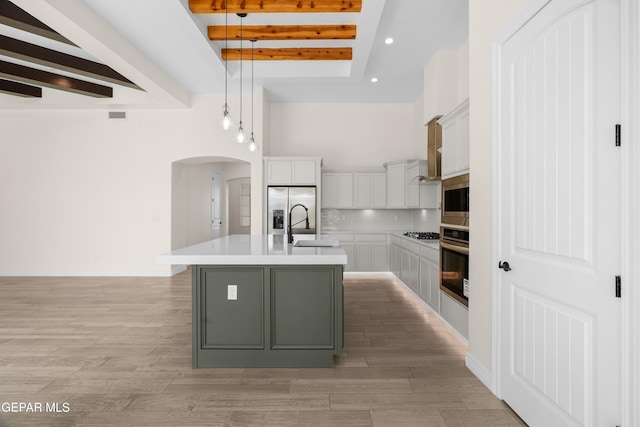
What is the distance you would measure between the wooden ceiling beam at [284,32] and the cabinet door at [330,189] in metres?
2.82

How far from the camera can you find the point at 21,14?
3629 mm

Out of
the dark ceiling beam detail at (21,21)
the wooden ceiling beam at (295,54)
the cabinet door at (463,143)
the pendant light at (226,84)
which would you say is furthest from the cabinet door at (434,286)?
the dark ceiling beam detail at (21,21)

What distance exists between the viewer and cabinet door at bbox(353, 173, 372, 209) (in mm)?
6941

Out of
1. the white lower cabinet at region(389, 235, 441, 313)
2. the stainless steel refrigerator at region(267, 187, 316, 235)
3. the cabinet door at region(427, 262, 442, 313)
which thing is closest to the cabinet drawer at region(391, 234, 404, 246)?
the white lower cabinet at region(389, 235, 441, 313)

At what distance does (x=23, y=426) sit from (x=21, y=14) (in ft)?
13.0

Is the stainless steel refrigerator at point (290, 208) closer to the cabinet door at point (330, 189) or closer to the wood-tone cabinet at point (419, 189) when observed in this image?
the cabinet door at point (330, 189)

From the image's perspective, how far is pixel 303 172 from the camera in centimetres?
654

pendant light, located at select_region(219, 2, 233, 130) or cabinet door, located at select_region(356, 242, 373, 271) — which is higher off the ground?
pendant light, located at select_region(219, 2, 233, 130)

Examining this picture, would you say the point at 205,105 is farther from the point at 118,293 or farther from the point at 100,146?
the point at 118,293

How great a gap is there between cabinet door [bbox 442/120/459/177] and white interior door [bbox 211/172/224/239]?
665 centimetres

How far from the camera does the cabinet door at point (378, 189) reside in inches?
273

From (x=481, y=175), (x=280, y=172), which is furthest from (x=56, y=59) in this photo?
(x=481, y=175)

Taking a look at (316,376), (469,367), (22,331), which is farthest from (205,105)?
(469,367)

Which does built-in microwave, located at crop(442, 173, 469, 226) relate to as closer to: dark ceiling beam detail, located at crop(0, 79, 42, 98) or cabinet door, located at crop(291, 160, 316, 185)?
cabinet door, located at crop(291, 160, 316, 185)
